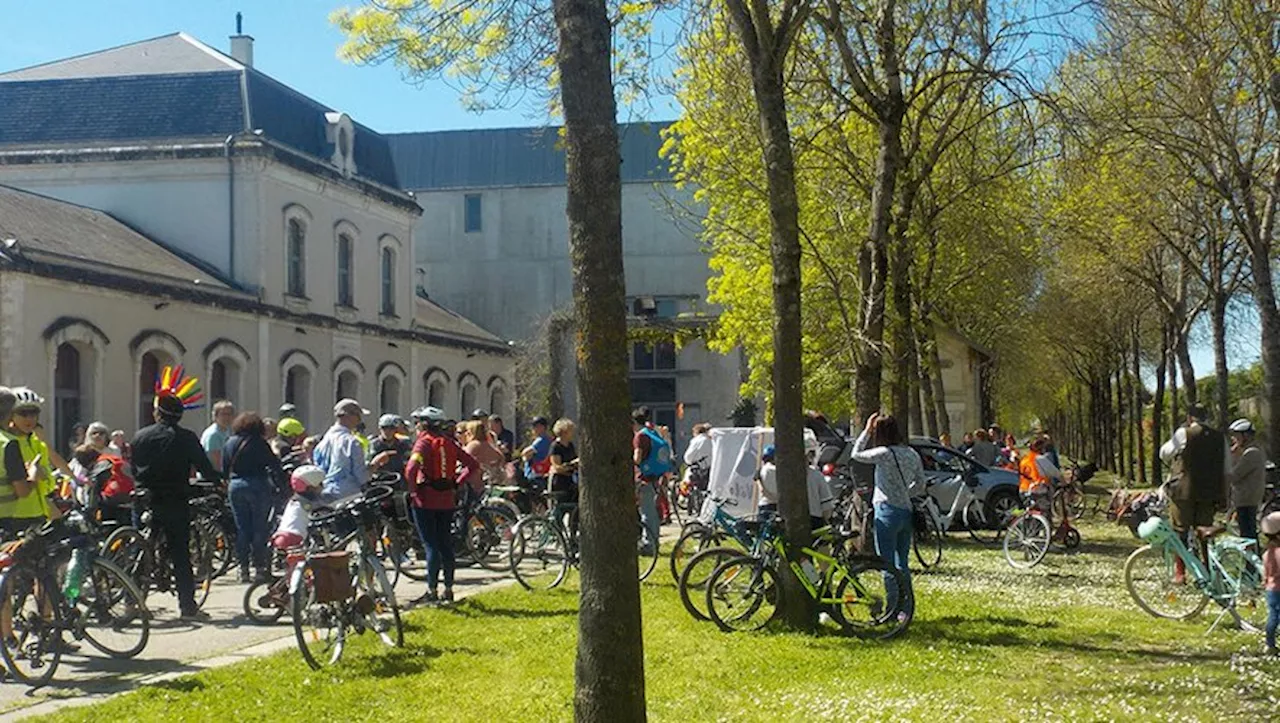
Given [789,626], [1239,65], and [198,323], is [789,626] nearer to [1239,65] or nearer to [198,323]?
[1239,65]

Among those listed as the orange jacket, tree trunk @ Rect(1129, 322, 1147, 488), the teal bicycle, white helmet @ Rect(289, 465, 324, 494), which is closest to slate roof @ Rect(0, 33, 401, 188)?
the orange jacket

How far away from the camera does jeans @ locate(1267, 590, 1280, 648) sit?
420 inches

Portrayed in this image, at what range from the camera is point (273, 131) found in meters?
38.7

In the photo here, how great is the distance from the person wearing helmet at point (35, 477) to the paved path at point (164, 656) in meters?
1.13

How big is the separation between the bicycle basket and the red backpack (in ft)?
10.1

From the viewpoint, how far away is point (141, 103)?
37812 mm

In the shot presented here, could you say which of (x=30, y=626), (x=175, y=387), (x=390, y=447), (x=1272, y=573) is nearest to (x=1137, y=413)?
(x=390, y=447)

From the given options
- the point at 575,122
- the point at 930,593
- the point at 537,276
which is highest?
the point at 537,276

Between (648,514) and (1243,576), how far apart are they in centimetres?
746

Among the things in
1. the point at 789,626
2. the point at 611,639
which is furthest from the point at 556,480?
the point at 611,639

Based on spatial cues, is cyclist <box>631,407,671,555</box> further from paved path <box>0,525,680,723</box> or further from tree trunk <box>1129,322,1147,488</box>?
tree trunk <box>1129,322,1147,488</box>

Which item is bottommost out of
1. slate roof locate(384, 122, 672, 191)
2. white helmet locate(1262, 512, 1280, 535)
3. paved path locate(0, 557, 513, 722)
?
paved path locate(0, 557, 513, 722)

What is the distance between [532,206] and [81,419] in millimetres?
37032

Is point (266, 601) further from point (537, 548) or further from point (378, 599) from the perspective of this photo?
point (537, 548)
